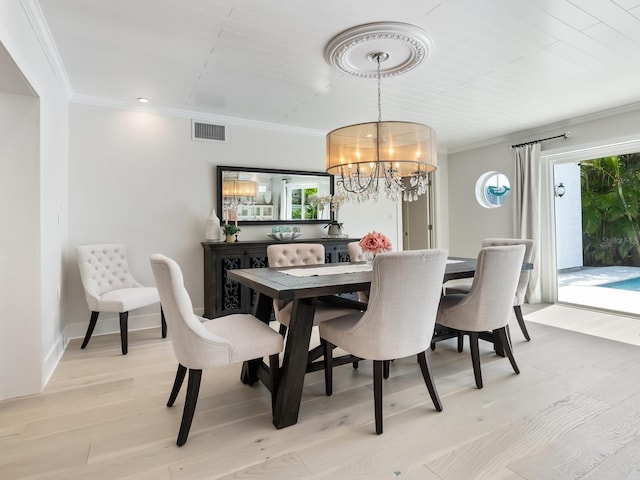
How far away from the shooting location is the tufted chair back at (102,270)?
3.15m

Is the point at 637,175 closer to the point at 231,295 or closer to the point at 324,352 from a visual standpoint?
the point at 324,352

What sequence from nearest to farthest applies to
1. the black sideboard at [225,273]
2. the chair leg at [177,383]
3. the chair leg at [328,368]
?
the chair leg at [177,383] → the chair leg at [328,368] → the black sideboard at [225,273]

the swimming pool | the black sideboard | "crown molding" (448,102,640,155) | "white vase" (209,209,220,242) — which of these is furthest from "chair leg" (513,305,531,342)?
"white vase" (209,209,220,242)

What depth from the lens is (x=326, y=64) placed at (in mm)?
2818

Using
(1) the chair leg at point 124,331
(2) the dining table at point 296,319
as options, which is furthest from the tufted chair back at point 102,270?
(2) the dining table at point 296,319

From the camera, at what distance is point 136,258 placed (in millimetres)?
3752

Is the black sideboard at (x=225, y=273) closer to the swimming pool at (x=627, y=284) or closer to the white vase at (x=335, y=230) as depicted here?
the white vase at (x=335, y=230)

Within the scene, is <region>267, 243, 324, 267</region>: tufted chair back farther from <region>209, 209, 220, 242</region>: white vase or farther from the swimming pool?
the swimming pool

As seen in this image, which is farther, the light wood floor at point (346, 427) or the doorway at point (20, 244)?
the doorway at point (20, 244)

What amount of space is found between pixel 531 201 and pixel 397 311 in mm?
3963

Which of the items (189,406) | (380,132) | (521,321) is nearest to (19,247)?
(189,406)

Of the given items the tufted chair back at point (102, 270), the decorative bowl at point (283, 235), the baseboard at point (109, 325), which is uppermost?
the decorative bowl at point (283, 235)

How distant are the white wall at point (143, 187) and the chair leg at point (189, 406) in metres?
2.34

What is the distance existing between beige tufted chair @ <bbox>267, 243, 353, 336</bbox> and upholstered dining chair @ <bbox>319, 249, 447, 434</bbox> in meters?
0.58
